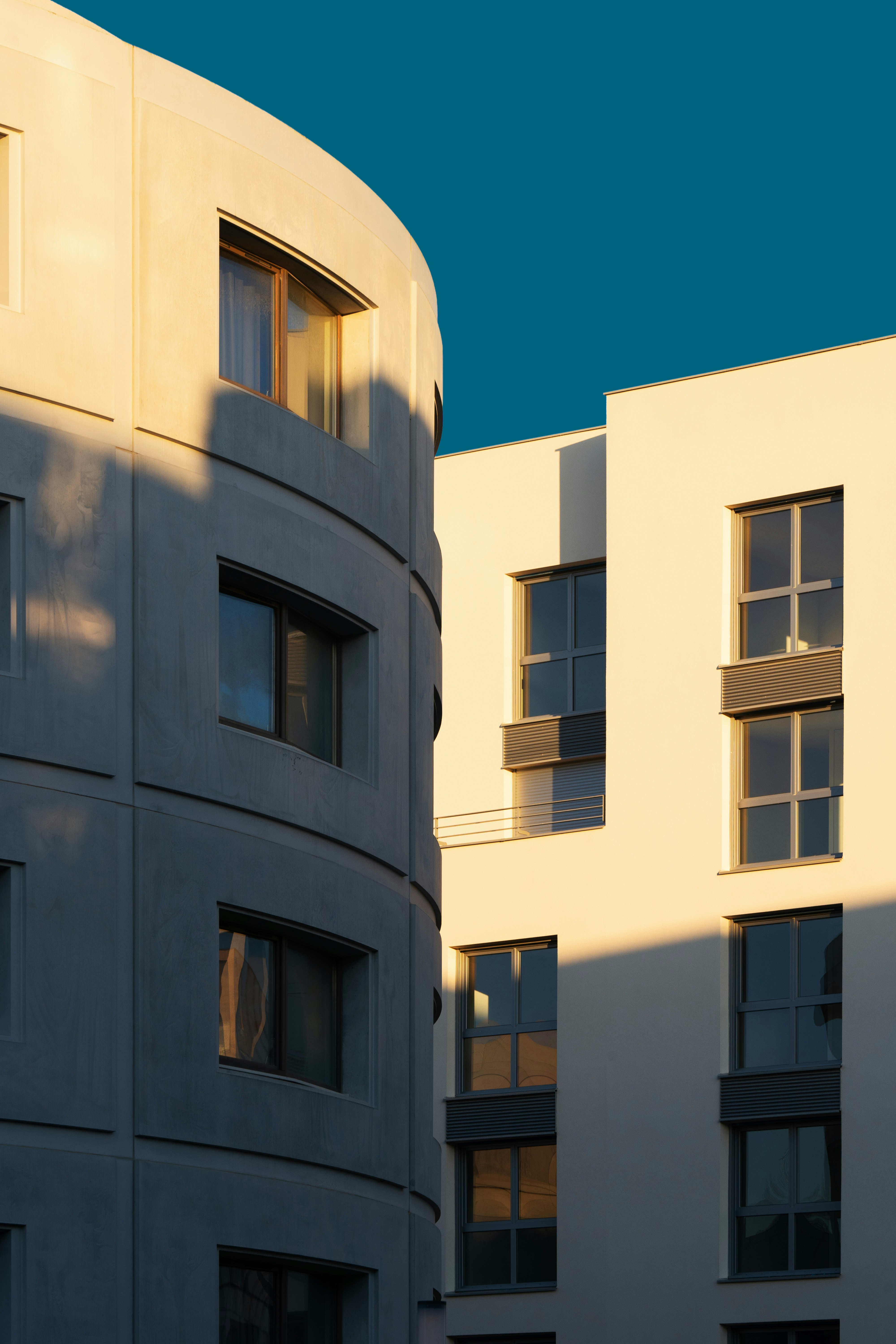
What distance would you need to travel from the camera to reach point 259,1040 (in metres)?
16.9

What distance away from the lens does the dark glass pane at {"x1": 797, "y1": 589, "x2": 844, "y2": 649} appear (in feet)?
102

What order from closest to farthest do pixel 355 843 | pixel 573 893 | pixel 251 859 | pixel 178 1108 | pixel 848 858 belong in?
pixel 178 1108 → pixel 251 859 → pixel 355 843 → pixel 848 858 → pixel 573 893

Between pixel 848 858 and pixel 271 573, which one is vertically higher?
pixel 271 573

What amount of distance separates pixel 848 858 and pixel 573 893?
4.52 meters

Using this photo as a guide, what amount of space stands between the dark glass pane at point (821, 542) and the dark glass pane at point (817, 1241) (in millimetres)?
9243

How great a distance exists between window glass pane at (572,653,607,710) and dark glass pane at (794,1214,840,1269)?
352 inches

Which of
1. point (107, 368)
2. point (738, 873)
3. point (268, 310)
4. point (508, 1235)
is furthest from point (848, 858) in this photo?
point (107, 368)

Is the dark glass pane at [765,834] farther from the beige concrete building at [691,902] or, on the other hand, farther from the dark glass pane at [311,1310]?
the dark glass pane at [311,1310]

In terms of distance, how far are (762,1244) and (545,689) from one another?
32.1 ft

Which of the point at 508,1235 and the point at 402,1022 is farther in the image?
the point at 508,1235

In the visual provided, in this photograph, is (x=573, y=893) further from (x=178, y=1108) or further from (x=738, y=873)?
(x=178, y=1108)

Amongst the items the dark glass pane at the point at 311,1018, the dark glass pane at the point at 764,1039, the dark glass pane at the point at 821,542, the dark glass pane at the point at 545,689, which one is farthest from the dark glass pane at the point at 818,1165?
the dark glass pane at the point at 311,1018

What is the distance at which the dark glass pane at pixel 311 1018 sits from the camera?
1736cm

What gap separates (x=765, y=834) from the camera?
3106cm
